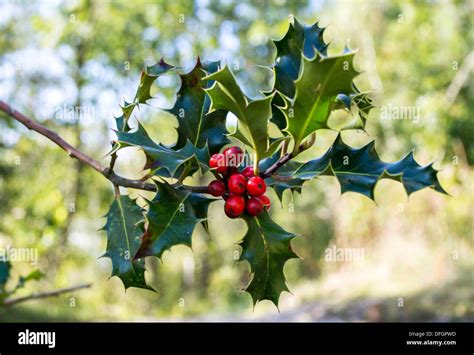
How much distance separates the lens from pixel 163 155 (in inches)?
39.6

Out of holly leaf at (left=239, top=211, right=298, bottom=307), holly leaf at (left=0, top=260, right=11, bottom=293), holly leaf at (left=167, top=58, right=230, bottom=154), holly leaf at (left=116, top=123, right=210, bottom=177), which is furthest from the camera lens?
holly leaf at (left=0, top=260, right=11, bottom=293)

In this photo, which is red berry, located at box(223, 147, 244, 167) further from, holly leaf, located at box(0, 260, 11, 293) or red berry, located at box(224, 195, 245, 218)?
holly leaf, located at box(0, 260, 11, 293)

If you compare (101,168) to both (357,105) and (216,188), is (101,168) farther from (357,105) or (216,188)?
(357,105)

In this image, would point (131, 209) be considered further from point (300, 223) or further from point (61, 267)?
point (300, 223)

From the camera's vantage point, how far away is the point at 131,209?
122 cm

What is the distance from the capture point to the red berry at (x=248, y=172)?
105cm

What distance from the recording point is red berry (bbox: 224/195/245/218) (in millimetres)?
1011

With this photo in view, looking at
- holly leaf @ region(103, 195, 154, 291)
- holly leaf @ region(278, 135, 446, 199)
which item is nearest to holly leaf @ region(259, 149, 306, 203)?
holly leaf @ region(278, 135, 446, 199)

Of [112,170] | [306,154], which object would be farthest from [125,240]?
[306,154]

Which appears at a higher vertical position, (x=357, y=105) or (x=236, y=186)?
(x=357, y=105)

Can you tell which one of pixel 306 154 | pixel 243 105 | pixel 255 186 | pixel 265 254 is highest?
pixel 306 154

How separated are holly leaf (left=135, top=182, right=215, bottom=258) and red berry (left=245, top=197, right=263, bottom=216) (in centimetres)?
9

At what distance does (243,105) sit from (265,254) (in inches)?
12.7
